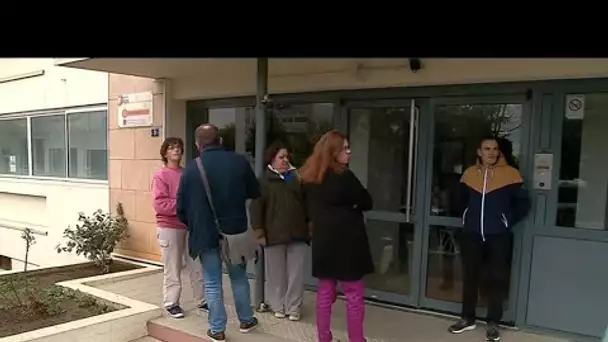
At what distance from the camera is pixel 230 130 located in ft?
18.9

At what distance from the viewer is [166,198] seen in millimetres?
4125

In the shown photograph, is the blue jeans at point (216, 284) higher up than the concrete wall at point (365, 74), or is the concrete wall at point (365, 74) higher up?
the concrete wall at point (365, 74)

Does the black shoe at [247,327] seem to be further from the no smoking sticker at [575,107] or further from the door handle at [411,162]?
the no smoking sticker at [575,107]

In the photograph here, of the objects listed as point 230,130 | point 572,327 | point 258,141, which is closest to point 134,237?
point 230,130

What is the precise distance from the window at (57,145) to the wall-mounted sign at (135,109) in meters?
0.56

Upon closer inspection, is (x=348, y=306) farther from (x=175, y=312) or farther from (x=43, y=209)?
(x=43, y=209)

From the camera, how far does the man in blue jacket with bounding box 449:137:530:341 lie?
Result: 3.68 m

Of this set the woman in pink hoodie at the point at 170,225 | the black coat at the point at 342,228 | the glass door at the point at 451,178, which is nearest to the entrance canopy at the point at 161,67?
the woman in pink hoodie at the point at 170,225

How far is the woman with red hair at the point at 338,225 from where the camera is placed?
3209 millimetres

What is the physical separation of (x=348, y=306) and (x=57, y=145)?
20.3ft

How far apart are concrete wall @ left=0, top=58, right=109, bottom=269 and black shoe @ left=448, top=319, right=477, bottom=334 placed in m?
4.89

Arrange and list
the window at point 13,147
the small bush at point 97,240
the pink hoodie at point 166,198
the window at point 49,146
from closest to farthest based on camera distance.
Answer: the pink hoodie at point 166,198, the small bush at point 97,240, the window at point 49,146, the window at point 13,147
